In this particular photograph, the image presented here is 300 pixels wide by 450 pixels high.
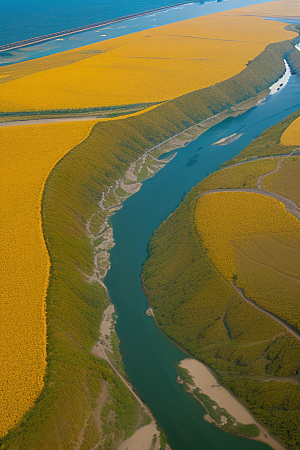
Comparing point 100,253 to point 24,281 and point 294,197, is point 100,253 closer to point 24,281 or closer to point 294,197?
point 24,281

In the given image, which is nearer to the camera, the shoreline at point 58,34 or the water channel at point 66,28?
the water channel at point 66,28

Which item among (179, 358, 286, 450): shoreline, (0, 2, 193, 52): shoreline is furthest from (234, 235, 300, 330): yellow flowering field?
(0, 2, 193, 52): shoreline

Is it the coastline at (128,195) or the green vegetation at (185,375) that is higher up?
the coastline at (128,195)

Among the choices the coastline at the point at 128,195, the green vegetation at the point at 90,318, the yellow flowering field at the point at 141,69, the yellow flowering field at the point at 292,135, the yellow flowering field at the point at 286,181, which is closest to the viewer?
the green vegetation at the point at 90,318

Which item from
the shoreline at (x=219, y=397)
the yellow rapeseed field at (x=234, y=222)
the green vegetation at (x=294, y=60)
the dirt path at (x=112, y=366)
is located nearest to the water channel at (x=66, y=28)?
the green vegetation at (x=294, y=60)

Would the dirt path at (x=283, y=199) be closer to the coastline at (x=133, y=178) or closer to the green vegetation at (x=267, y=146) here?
the green vegetation at (x=267, y=146)

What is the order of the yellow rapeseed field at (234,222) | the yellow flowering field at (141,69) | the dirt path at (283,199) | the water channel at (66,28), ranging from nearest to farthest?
the yellow rapeseed field at (234,222) → the dirt path at (283,199) → the yellow flowering field at (141,69) → the water channel at (66,28)

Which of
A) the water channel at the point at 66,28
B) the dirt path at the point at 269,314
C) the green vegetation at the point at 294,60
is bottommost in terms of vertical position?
the dirt path at the point at 269,314

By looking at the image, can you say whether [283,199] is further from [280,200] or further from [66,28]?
[66,28]

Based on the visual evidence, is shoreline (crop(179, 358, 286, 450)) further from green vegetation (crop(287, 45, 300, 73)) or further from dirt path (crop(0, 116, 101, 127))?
green vegetation (crop(287, 45, 300, 73))
